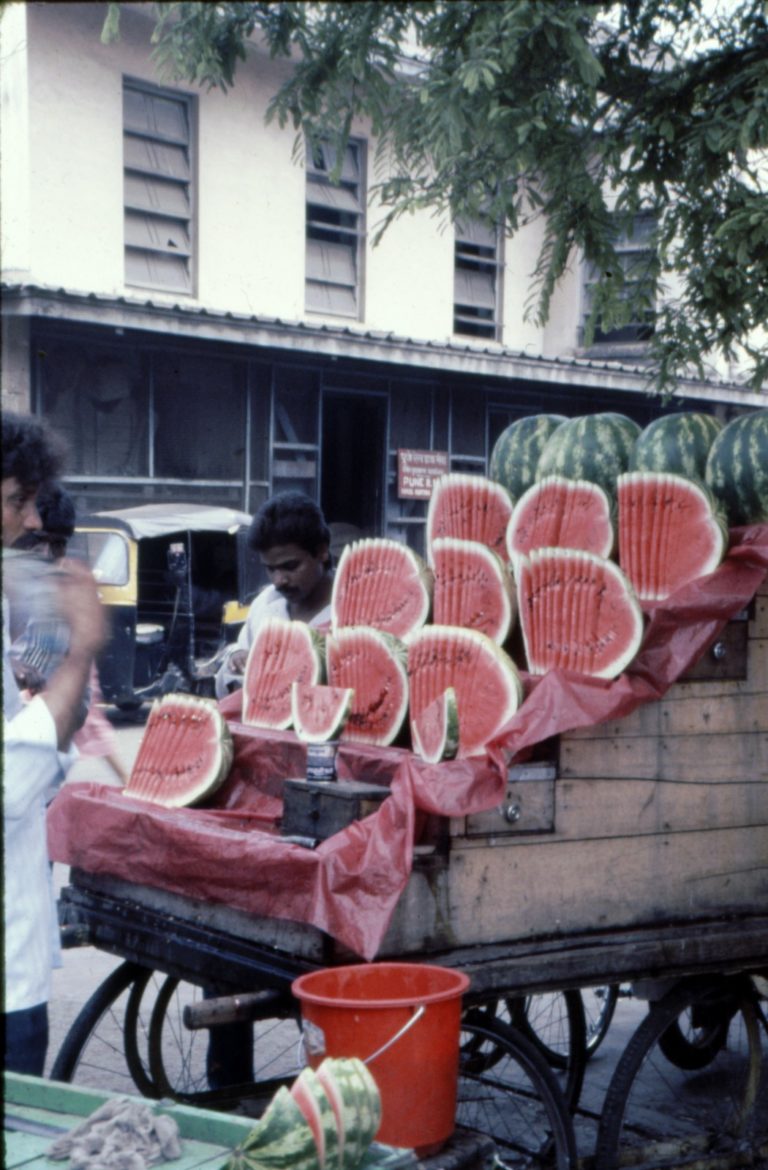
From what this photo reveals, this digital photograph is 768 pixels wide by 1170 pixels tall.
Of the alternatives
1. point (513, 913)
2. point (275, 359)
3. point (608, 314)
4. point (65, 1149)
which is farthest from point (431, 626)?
point (275, 359)

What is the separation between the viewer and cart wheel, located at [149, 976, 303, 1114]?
360cm

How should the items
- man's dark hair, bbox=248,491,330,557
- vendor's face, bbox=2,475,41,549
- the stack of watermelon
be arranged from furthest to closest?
man's dark hair, bbox=248,491,330,557, vendor's face, bbox=2,475,41,549, the stack of watermelon

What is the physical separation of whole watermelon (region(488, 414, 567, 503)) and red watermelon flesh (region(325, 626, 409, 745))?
105cm

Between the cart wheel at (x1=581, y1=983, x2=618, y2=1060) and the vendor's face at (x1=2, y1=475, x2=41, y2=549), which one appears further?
the cart wheel at (x1=581, y1=983, x2=618, y2=1060)

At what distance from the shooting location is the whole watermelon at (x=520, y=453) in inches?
199

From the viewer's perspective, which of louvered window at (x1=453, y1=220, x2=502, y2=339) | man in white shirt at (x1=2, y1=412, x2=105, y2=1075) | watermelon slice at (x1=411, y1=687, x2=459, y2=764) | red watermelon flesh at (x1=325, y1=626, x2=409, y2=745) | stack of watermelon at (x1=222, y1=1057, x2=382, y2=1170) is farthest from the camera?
louvered window at (x1=453, y1=220, x2=502, y2=339)

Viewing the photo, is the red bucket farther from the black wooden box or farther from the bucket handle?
the black wooden box

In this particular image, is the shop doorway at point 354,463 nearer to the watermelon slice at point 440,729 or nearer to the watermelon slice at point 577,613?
the watermelon slice at point 577,613

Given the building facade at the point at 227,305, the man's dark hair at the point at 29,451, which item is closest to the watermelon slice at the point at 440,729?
the man's dark hair at the point at 29,451

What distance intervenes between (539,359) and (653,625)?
14769 mm

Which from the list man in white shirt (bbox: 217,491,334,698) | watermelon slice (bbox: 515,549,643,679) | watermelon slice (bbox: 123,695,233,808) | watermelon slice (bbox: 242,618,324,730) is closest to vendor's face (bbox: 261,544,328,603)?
man in white shirt (bbox: 217,491,334,698)

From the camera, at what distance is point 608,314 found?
693 cm

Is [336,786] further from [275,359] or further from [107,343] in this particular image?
[275,359]

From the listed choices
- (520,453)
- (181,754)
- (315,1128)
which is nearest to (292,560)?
(520,453)
